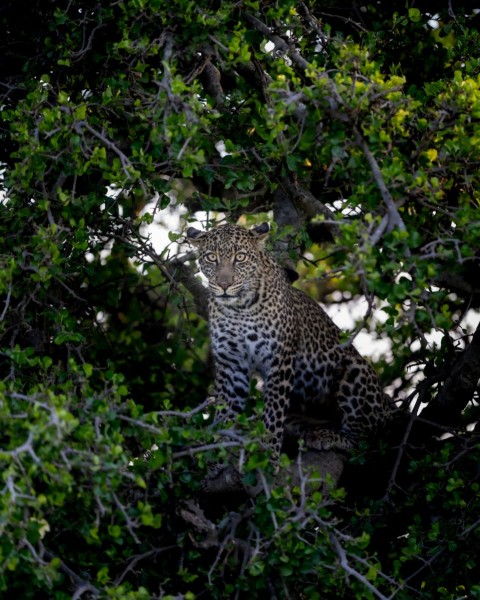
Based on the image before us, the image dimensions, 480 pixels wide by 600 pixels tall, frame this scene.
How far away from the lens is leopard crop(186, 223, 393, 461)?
1031 centimetres

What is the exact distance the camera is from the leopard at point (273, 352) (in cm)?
1031

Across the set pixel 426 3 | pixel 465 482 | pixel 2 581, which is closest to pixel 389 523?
pixel 465 482

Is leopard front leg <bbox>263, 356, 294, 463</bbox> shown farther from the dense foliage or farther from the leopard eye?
the leopard eye

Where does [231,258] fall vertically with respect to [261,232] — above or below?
below

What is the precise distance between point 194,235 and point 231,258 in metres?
0.40

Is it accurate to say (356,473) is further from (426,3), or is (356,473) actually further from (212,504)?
(426,3)

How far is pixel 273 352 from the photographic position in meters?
10.3

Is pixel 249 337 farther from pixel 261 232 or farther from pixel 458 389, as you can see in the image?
pixel 458 389

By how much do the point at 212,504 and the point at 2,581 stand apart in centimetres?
279

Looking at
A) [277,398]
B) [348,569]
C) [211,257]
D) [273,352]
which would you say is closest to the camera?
[348,569]

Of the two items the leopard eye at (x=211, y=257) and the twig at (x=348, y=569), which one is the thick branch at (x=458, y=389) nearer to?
the leopard eye at (x=211, y=257)

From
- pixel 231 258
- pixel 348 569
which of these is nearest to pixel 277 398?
pixel 231 258

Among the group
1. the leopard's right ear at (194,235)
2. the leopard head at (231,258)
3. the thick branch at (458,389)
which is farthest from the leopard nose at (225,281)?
the thick branch at (458,389)

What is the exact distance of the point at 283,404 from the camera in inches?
400
